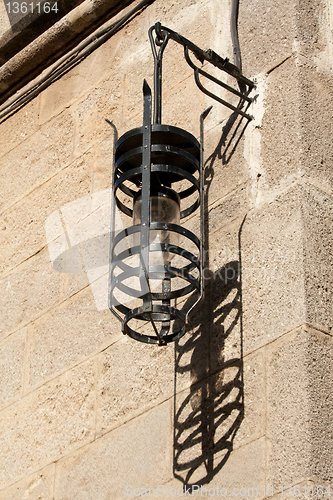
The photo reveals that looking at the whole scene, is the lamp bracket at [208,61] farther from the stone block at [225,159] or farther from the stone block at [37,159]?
the stone block at [37,159]

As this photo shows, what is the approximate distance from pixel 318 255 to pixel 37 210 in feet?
5.02

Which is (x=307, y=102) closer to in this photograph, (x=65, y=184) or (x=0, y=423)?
(x=65, y=184)

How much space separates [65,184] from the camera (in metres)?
3.18

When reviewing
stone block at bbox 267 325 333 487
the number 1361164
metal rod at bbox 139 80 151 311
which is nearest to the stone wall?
stone block at bbox 267 325 333 487

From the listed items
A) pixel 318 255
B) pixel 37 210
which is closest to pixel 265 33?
pixel 318 255

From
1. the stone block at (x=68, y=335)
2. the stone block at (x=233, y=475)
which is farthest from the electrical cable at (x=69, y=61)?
the stone block at (x=233, y=475)

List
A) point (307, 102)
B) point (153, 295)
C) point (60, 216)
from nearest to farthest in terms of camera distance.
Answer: point (153, 295) → point (307, 102) → point (60, 216)

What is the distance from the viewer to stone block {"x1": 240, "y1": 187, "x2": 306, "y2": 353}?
2.01 metres

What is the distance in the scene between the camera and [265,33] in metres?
2.58

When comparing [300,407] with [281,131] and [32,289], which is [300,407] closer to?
[281,131]

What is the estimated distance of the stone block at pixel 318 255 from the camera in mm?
1981

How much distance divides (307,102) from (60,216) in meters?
1.20

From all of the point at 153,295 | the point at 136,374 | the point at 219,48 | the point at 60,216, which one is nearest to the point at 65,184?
the point at 60,216

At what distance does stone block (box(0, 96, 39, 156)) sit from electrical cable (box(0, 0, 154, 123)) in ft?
0.12
